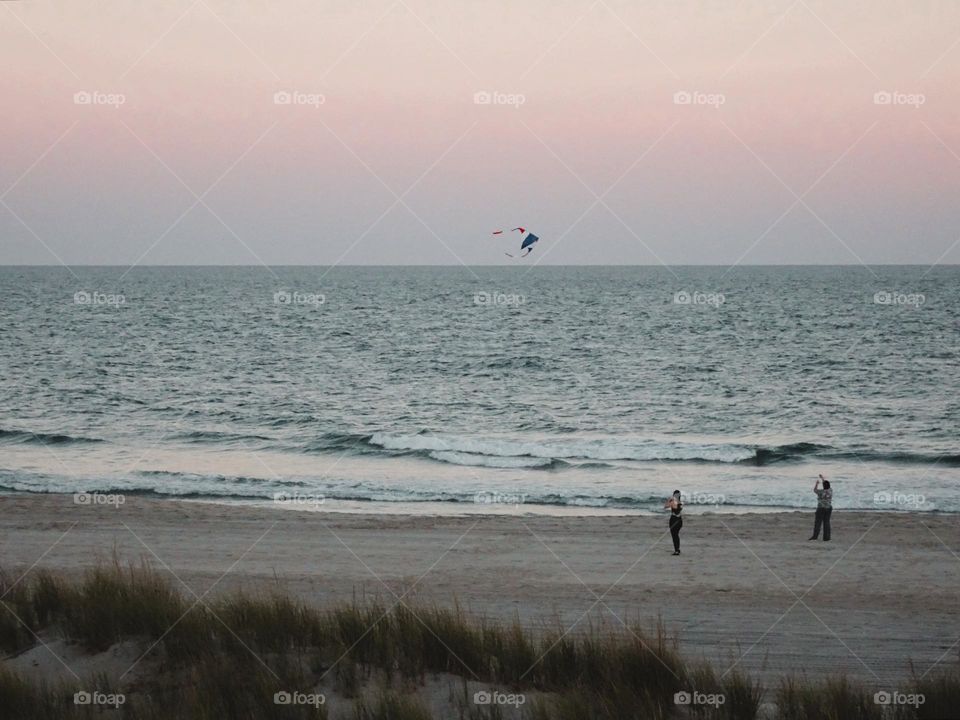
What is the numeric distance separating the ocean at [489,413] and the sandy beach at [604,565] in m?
2.48

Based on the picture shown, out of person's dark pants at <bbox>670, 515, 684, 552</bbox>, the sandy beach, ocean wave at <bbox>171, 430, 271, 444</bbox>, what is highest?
ocean wave at <bbox>171, 430, 271, 444</bbox>

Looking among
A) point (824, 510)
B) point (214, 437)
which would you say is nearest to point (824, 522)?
point (824, 510)

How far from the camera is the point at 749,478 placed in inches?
1062

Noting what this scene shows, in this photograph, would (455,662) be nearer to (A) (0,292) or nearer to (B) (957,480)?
(B) (957,480)

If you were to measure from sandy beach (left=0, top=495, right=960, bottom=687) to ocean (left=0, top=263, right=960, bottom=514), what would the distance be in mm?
2484

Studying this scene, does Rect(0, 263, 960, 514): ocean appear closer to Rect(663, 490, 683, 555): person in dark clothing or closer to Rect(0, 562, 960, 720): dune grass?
Rect(663, 490, 683, 555): person in dark clothing

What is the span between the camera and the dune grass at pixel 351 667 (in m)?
8.10

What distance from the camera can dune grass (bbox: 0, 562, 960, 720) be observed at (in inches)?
319

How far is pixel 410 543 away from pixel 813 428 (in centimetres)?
2112

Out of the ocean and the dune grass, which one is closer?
the dune grass

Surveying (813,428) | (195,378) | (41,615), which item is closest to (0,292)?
(195,378)

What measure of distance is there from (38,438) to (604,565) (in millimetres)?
23649

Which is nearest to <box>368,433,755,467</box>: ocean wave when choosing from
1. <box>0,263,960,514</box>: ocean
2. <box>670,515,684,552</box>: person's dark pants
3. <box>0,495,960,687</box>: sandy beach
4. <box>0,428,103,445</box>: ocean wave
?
<box>0,263,960,514</box>: ocean

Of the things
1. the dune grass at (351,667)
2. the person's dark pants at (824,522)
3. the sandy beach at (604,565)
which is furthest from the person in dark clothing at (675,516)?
the dune grass at (351,667)
